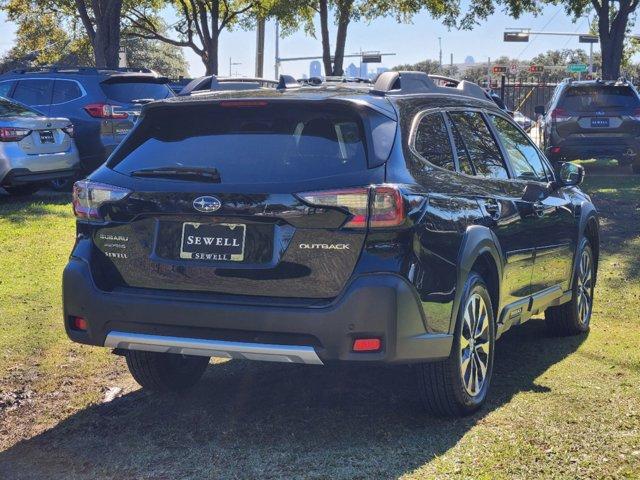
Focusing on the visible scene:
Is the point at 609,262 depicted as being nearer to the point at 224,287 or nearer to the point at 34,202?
the point at 224,287

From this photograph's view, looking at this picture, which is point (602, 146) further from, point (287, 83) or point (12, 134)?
point (287, 83)

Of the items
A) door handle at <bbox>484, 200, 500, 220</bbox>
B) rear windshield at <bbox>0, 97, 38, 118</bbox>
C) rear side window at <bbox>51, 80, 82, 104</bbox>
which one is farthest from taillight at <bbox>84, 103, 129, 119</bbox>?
door handle at <bbox>484, 200, 500, 220</bbox>

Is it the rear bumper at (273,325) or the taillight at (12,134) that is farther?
the taillight at (12,134)

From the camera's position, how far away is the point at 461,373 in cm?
510

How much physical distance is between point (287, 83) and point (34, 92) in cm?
1177

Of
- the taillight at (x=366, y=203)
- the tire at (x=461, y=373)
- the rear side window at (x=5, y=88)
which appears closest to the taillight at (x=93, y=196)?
the taillight at (x=366, y=203)

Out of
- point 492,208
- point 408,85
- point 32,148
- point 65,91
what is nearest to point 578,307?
point 492,208

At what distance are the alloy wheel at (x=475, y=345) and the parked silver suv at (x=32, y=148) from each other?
937 cm

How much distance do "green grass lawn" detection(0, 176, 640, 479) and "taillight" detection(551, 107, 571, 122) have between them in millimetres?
11775

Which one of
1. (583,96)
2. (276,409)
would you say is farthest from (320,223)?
(583,96)

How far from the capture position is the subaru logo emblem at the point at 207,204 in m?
4.66

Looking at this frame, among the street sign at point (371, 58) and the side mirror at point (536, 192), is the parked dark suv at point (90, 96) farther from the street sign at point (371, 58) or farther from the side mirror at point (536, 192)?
the street sign at point (371, 58)

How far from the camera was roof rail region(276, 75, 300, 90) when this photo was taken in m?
5.45

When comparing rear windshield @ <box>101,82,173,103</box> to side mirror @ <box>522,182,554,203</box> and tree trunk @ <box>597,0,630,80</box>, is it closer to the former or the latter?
side mirror @ <box>522,182,554,203</box>
